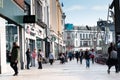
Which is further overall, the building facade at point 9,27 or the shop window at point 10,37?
the shop window at point 10,37

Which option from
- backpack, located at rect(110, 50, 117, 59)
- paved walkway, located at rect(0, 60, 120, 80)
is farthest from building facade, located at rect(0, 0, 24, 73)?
backpack, located at rect(110, 50, 117, 59)

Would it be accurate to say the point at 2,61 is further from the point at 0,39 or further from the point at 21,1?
the point at 21,1

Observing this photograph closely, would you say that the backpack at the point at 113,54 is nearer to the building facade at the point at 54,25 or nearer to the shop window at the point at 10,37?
the shop window at the point at 10,37

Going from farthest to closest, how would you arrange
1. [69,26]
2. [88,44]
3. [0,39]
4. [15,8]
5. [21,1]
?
[88,44]
[69,26]
[21,1]
[15,8]
[0,39]

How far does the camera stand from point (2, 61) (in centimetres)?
2638

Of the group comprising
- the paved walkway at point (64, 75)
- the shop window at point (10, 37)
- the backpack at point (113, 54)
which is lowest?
the paved walkway at point (64, 75)

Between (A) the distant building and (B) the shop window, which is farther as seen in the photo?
(A) the distant building

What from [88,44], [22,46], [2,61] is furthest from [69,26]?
[2,61]

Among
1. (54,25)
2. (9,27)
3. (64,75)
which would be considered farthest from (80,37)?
(64,75)

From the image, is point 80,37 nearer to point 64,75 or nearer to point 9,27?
point 9,27

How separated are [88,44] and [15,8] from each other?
14823 centimetres

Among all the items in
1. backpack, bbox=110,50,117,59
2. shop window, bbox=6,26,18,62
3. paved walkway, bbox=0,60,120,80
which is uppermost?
shop window, bbox=6,26,18,62

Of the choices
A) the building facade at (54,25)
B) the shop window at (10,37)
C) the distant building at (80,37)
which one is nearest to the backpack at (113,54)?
the shop window at (10,37)

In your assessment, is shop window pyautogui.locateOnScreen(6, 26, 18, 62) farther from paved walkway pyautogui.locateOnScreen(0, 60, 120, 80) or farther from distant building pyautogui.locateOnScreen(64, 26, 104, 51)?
distant building pyautogui.locateOnScreen(64, 26, 104, 51)
